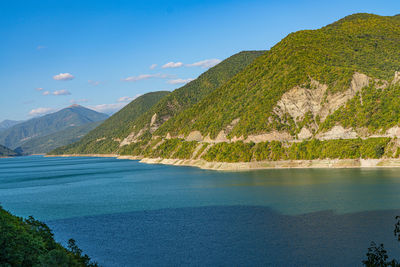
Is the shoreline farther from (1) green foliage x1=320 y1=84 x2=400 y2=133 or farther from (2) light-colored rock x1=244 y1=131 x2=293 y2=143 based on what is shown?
(1) green foliage x1=320 y1=84 x2=400 y2=133

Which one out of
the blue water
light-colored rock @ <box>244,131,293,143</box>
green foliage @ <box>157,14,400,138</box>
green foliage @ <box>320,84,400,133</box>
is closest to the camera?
the blue water

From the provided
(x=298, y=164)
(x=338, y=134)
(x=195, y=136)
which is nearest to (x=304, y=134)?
(x=338, y=134)

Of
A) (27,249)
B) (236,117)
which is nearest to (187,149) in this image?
(236,117)

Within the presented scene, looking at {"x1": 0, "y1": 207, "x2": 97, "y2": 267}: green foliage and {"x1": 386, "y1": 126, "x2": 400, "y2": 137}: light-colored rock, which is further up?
{"x1": 386, "y1": 126, "x2": 400, "y2": 137}: light-colored rock

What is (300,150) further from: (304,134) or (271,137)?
(271,137)

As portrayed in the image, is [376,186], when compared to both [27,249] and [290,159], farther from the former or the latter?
[27,249]

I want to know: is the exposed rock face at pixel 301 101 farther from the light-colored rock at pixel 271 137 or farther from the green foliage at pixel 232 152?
the green foliage at pixel 232 152

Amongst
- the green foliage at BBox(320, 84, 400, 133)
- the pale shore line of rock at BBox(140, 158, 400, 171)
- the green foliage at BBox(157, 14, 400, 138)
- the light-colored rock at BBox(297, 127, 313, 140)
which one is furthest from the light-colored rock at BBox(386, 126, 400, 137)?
the green foliage at BBox(157, 14, 400, 138)
